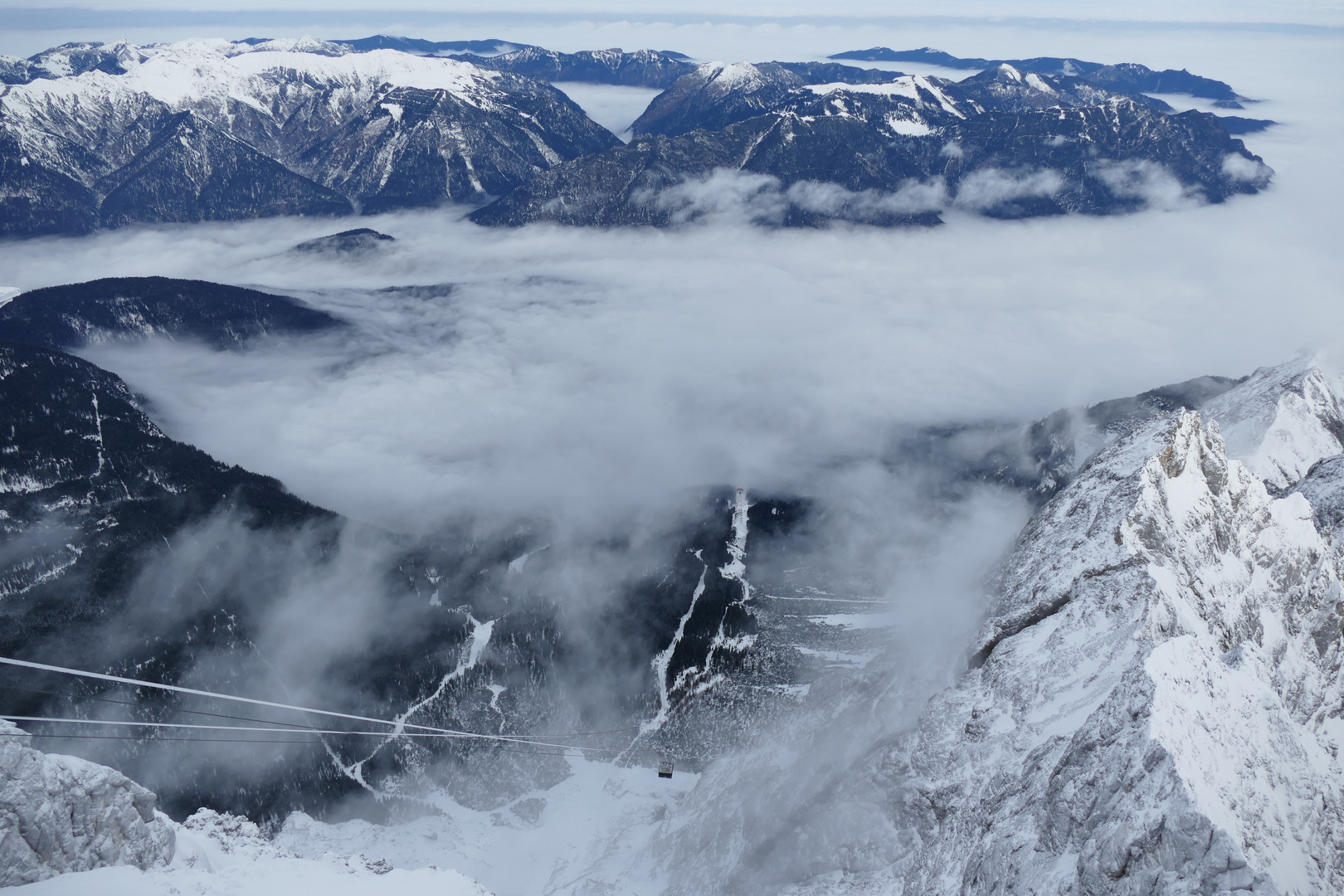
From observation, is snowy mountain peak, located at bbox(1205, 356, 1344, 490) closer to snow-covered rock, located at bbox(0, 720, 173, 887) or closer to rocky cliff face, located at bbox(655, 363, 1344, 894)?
rocky cliff face, located at bbox(655, 363, 1344, 894)

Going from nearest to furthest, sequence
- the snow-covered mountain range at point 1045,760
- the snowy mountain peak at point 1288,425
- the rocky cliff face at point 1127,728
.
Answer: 1. the rocky cliff face at point 1127,728
2. the snow-covered mountain range at point 1045,760
3. the snowy mountain peak at point 1288,425

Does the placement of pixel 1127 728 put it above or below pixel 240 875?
above

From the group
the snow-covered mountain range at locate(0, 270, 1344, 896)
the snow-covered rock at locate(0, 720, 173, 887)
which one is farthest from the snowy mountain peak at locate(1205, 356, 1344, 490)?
the snow-covered rock at locate(0, 720, 173, 887)

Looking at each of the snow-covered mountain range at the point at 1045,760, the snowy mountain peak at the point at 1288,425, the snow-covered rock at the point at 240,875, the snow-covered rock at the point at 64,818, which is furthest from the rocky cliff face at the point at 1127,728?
the snow-covered rock at the point at 64,818

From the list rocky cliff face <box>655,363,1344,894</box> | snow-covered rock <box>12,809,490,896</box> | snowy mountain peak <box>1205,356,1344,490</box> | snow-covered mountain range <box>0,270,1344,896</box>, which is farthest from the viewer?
snowy mountain peak <box>1205,356,1344,490</box>

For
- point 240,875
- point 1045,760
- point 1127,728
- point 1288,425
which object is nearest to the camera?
point 1127,728

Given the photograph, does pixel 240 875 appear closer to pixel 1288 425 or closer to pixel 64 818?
pixel 64 818

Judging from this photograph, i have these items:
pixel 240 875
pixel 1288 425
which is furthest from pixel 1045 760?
pixel 1288 425

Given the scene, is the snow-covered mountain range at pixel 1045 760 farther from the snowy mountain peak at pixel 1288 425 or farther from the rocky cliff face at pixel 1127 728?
the snowy mountain peak at pixel 1288 425

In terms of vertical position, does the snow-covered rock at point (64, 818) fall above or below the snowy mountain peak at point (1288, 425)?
below
